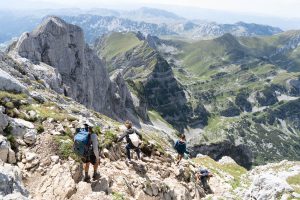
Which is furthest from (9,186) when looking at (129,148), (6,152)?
(129,148)

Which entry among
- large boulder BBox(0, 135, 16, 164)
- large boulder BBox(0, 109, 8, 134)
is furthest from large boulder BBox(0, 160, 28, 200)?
large boulder BBox(0, 109, 8, 134)

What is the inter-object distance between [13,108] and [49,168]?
23.9 ft

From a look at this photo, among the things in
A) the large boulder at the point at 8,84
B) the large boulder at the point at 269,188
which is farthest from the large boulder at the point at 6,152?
the large boulder at the point at 269,188

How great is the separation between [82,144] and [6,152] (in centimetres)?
469

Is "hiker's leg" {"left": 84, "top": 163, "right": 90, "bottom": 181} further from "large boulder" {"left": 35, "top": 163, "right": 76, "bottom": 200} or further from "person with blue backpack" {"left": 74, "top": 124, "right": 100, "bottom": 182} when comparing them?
"large boulder" {"left": 35, "top": 163, "right": 76, "bottom": 200}

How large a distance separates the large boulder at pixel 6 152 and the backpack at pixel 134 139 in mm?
10619

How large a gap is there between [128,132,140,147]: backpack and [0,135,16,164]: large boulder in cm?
1062

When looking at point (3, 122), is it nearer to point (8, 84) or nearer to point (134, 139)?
point (8, 84)

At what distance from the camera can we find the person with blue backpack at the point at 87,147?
2441cm

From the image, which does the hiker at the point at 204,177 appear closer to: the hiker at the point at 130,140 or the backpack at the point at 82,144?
the hiker at the point at 130,140

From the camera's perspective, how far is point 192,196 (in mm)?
33000

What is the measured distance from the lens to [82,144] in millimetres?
24391

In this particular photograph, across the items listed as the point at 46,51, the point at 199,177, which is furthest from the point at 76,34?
the point at 199,177

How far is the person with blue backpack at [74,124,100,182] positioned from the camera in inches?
961
